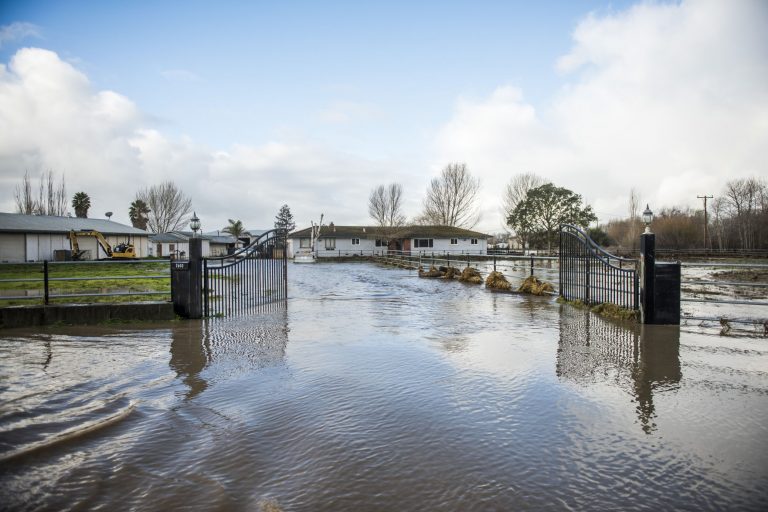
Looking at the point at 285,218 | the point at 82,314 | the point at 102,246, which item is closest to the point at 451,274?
the point at 82,314

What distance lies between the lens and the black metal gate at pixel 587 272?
1050 cm

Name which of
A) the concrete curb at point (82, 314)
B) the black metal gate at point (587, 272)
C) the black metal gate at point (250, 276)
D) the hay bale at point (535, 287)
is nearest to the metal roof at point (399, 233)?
the hay bale at point (535, 287)

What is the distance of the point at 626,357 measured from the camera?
642cm

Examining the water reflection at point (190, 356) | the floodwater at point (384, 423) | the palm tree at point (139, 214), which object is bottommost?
the floodwater at point (384, 423)

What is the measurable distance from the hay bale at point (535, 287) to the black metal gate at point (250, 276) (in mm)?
7781

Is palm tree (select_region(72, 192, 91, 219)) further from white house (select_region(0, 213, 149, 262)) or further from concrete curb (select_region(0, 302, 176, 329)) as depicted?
concrete curb (select_region(0, 302, 176, 329))

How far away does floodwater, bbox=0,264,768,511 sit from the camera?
296 cm

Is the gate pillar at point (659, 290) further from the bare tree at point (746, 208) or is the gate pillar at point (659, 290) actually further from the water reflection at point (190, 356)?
the bare tree at point (746, 208)

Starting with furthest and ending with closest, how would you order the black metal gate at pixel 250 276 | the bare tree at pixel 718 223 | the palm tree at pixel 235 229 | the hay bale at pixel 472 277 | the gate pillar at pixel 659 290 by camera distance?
the palm tree at pixel 235 229
the bare tree at pixel 718 223
the hay bale at pixel 472 277
the black metal gate at pixel 250 276
the gate pillar at pixel 659 290

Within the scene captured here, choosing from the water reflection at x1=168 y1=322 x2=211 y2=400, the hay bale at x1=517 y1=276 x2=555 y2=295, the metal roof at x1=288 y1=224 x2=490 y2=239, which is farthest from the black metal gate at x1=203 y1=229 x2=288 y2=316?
the metal roof at x1=288 y1=224 x2=490 y2=239

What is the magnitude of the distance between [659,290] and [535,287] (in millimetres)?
5843

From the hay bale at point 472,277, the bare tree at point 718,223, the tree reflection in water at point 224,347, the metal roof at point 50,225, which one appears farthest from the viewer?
the bare tree at point 718,223

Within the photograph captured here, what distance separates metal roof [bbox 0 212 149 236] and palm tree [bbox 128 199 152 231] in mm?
19042

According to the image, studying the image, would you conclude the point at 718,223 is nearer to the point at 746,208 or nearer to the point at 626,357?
the point at 746,208
